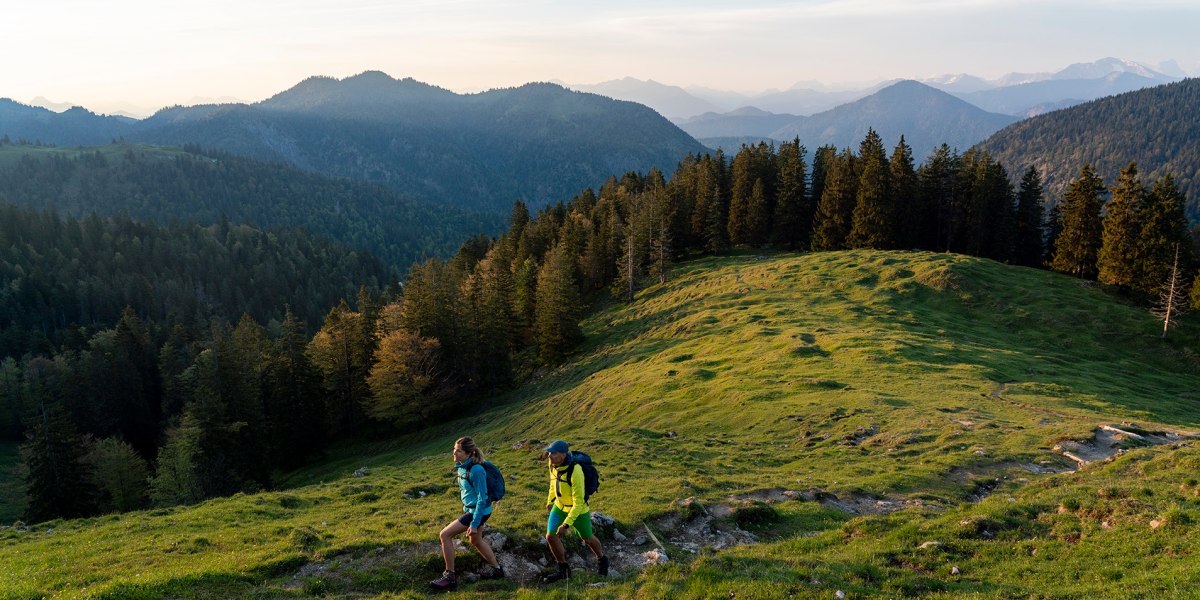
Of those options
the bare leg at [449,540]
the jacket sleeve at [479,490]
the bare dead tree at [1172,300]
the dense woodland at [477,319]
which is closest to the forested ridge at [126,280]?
the dense woodland at [477,319]

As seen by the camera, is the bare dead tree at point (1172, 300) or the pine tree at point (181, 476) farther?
the bare dead tree at point (1172, 300)

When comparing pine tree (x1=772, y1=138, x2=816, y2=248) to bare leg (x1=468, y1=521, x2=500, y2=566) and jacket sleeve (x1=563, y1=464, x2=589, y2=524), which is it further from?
bare leg (x1=468, y1=521, x2=500, y2=566)

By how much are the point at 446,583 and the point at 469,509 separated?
1.78 m

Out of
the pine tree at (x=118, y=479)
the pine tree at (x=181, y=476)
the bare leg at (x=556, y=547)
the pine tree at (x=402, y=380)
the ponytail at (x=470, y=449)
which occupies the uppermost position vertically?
the ponytail at (x=470, y=449)

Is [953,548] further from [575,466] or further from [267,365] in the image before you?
[267,365]

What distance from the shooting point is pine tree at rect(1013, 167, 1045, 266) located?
277ft

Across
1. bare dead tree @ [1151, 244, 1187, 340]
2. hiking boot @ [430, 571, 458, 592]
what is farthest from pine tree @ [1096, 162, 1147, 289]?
hiking boot @ [430, 571, 458, 592]

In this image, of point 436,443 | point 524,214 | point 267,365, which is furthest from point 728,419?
point 524,214

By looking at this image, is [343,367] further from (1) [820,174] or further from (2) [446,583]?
(1) [820,174]

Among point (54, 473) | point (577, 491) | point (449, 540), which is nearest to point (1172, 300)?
point (577, 491)

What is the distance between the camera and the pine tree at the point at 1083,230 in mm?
70500

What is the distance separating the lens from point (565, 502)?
13188mm

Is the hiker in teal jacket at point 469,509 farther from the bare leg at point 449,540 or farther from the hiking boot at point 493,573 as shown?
the hiking boot at point 493,573

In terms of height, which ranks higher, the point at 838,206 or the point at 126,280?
the point at 838,206
